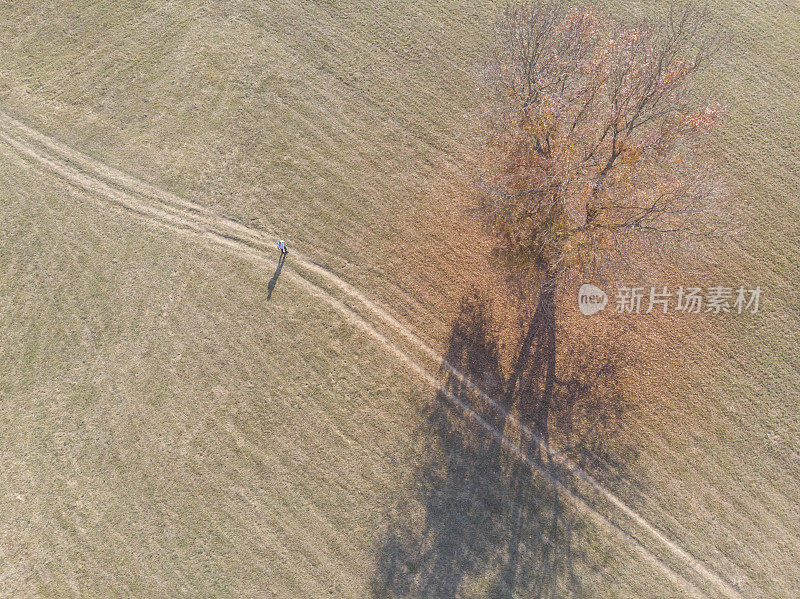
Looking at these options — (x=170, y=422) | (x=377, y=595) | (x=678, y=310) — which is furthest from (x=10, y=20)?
(x=678, y=310)

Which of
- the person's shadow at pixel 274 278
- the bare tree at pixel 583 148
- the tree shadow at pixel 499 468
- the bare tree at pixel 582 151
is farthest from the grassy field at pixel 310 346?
the bare tree at pixel 583 148

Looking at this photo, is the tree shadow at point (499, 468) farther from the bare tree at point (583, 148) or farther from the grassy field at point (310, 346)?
the bare tree at point (583, 148)

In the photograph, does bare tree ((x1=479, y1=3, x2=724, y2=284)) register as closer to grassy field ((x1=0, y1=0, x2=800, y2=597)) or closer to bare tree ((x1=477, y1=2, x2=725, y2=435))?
bare tree ((x1=477, y1=2, x2=725, y2=435))

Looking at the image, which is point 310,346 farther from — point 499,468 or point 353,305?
point 499,468

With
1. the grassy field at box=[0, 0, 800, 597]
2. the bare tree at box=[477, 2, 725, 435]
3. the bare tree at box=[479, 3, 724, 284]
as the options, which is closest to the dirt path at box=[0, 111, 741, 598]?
the grassy field at box=[0, 0, 800, 597]

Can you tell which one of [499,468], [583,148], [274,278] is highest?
[583,148]

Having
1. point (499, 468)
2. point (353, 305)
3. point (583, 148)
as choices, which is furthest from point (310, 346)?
point (583, 148)

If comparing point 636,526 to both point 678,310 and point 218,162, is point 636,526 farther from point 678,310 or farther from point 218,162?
point 218,162
